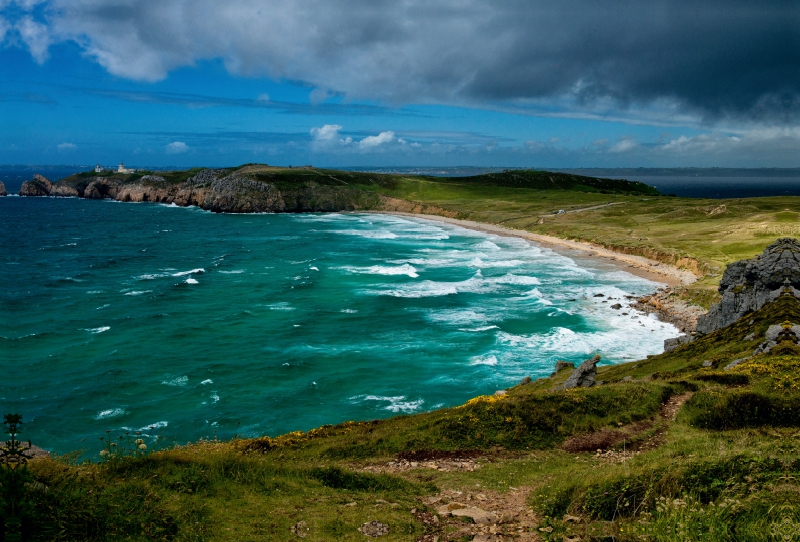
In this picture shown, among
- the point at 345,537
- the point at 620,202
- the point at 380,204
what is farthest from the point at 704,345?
the point at 380,204

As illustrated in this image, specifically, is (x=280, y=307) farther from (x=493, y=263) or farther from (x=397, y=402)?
(x=493, y=263)

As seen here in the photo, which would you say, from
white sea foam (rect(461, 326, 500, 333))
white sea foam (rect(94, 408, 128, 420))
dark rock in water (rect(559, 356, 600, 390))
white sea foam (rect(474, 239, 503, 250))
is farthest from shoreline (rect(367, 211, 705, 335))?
white sea foam (rect(94, 408, 128, 420))

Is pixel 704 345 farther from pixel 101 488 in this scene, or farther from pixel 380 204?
pixel 380 204

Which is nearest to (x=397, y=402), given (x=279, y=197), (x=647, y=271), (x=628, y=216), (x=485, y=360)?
(x=485, y=360)

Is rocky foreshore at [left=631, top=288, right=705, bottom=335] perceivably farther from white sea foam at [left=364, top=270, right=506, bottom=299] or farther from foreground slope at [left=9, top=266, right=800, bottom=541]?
foreground slope at [left=9, top=266, right=800, bottom=541]

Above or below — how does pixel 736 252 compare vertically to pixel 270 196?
below

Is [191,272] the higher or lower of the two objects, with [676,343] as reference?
higher
